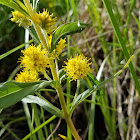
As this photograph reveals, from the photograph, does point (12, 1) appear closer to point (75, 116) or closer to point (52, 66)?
point (52, 66)

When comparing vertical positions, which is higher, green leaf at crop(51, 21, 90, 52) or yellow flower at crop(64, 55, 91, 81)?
green leaf at crop(51, 21, 90, 52)

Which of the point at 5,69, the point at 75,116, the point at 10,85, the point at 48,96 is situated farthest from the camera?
the point at 5,69

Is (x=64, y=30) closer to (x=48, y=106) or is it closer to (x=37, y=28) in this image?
(x=37, y=28)

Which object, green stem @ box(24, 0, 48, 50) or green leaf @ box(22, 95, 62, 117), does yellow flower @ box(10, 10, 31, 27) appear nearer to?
green stem @ box(24, 0, 48, 50)

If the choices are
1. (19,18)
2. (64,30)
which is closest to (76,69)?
(64,30)

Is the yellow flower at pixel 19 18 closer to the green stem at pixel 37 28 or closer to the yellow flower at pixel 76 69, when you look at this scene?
the green stem at pixel 37 28

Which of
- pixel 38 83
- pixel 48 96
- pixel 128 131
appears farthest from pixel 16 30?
pixel 38 83

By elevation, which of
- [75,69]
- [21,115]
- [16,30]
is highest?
[16,30]

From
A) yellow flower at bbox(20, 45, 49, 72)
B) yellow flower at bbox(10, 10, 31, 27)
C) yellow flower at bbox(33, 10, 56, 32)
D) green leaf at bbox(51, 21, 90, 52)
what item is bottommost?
yellow flower at bbox(20, 45, 49, 72)

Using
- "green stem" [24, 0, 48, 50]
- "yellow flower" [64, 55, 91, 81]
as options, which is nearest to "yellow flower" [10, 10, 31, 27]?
"green stem" [24, 0, 48, 50]
